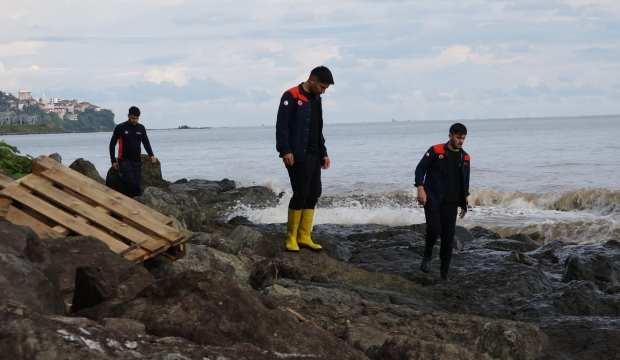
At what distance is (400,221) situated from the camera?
61.6 ft

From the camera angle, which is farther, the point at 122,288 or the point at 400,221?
the point at 400,221

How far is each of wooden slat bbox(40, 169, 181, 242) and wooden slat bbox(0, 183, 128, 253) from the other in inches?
15.1

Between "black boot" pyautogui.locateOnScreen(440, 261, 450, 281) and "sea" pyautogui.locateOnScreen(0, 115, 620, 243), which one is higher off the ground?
"black boot" pyautogui.locateOnScreen(440, 261, 450, 281)

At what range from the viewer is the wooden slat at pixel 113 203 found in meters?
8.07

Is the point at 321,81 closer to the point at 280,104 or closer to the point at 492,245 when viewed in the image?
the point at 280,104

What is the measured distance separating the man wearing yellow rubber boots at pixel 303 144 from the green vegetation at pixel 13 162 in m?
5.06

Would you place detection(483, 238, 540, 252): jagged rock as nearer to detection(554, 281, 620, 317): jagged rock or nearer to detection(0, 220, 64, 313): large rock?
detection(554, 281, 620, 317): jagged rock

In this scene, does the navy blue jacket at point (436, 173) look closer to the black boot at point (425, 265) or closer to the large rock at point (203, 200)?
the black boot at point (425, 265)

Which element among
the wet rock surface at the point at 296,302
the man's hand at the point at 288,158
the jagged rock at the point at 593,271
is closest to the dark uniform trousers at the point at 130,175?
the wet rock surface at the point at 296,302

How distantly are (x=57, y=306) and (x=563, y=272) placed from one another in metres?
8.10

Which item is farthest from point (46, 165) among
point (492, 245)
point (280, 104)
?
point (492, 245)

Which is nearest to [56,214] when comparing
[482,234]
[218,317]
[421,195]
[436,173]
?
[218,317]

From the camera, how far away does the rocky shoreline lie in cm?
390

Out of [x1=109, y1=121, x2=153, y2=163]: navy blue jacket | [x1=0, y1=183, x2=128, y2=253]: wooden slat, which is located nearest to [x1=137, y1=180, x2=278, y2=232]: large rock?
[x1=109, y1=121, x2=153, y2=163]: navy blue jacket
